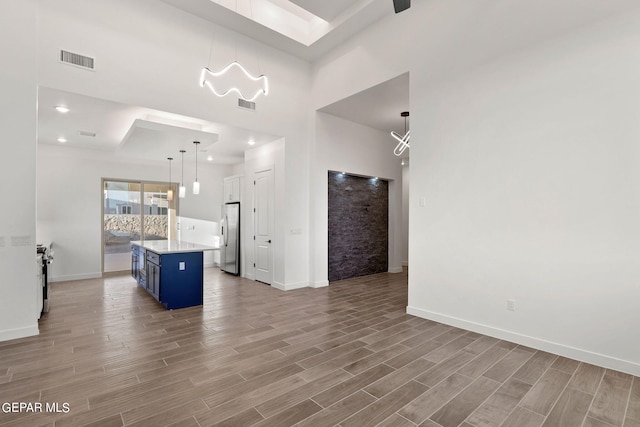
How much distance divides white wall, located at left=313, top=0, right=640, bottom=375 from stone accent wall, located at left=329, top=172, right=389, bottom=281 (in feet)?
8.42

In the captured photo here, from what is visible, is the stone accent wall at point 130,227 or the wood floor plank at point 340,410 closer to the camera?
the wood floor plank at point 340,410

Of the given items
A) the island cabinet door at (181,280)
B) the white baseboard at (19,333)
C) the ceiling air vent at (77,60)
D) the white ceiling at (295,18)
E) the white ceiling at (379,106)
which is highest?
the white ceiling at (295,18)

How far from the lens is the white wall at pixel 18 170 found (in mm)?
3404

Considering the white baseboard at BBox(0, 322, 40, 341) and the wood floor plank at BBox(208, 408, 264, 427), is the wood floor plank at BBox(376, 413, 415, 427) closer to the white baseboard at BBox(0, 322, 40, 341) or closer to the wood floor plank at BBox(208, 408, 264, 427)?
the wood floor plank at BBox(208, 408, 264, 427)

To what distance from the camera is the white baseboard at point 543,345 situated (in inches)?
108

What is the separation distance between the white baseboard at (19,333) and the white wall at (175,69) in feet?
9.54

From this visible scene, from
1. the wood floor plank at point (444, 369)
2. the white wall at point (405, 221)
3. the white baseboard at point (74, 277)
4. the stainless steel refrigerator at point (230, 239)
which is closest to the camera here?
the wood floor plank at point (444, 369)

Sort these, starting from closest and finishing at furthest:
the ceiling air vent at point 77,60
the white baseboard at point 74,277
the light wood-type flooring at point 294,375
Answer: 1. the light wood-type flooring at point 294,375
2. the ceiling air vent at point 77,60
3. the white baseboard at point 74,277

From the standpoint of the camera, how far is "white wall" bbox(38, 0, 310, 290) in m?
3.79

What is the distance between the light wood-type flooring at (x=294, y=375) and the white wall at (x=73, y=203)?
3258 millimetres


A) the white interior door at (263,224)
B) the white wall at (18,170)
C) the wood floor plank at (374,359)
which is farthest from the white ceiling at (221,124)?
the wood floor plank at (374,359)

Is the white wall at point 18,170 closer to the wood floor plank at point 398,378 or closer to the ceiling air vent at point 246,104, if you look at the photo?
the ceiling air vent at point 246,104

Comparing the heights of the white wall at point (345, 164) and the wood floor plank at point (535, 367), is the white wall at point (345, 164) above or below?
above

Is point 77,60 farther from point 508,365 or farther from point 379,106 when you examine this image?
point 508,365
